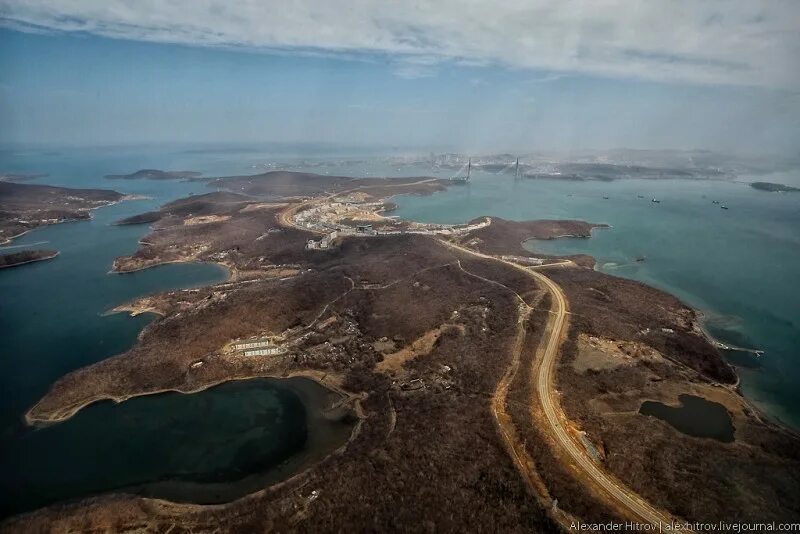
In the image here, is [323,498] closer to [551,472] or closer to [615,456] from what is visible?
[551,472]

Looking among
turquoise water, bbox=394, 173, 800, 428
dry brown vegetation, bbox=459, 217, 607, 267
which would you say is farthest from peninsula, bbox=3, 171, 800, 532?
turquoise water, bbox=394, 173, 800, 428

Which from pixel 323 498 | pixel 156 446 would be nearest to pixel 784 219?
pixel 323 498

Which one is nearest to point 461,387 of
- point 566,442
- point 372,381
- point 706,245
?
point 372,381

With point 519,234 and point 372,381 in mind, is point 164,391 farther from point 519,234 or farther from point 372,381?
point 519,234

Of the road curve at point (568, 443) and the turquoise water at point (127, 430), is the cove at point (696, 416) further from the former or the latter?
the turquoise water at point (127, 430)

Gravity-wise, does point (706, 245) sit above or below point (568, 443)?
above

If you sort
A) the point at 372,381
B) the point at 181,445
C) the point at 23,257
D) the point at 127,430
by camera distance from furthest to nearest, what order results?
1. the point at 23,257
2. the point at 372,381
3. the point at 127,430
4. the point at 181,445

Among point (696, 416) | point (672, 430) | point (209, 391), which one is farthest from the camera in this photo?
point (209, 391)
